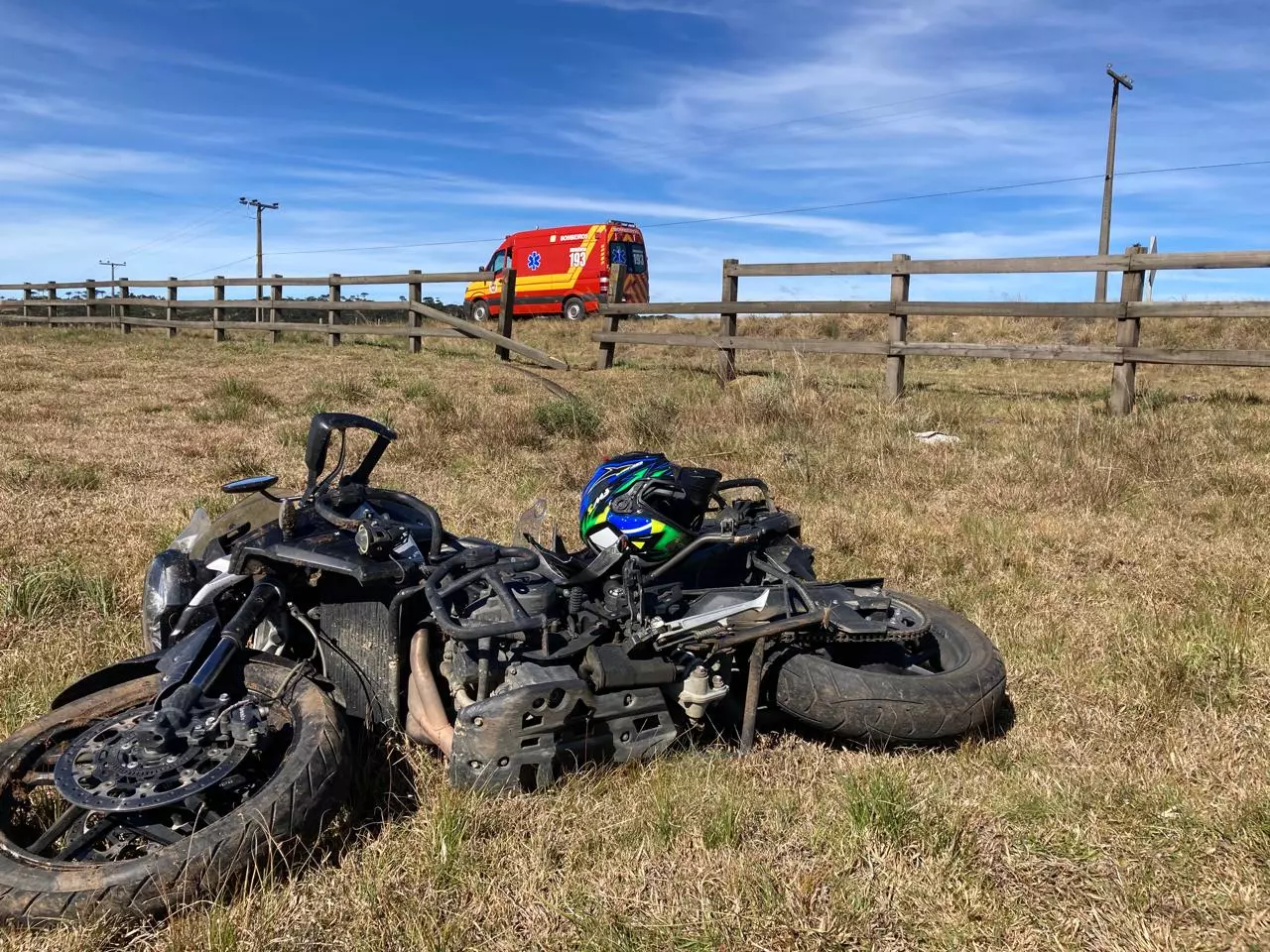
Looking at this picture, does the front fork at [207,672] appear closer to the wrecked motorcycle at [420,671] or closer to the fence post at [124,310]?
the wrecked motorcycle at [420,671]

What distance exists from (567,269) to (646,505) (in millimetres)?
27611

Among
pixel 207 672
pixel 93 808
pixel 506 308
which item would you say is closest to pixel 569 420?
pixel 207 672

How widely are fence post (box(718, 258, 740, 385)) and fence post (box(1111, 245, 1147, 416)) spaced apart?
477 centimetres

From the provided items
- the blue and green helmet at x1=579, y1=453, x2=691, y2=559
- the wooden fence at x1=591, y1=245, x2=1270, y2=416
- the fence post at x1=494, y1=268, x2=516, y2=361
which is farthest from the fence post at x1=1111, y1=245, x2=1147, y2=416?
the fence post at x1=494, y1=268, x2=516, y2=361

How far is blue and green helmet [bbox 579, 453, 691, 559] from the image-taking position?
3320mm

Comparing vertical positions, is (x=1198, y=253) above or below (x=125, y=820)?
above

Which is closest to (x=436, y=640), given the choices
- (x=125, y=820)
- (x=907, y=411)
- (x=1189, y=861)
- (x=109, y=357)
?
(x=125, y=820)

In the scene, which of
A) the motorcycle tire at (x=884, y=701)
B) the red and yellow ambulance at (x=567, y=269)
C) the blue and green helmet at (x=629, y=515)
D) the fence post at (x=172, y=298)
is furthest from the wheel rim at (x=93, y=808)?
the red and yellow ambulance at (x=567, y=269)

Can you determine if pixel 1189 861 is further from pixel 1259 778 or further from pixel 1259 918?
pixel 1259 778

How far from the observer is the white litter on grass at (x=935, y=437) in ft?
26.8

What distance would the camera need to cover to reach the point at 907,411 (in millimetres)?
9391

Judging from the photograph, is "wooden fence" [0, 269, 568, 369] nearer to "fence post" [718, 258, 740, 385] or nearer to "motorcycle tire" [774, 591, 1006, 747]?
"fence post" [718, 258, 740, 385]

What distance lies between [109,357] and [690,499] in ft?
49.5

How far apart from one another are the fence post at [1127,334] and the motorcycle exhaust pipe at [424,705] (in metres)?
8.40
